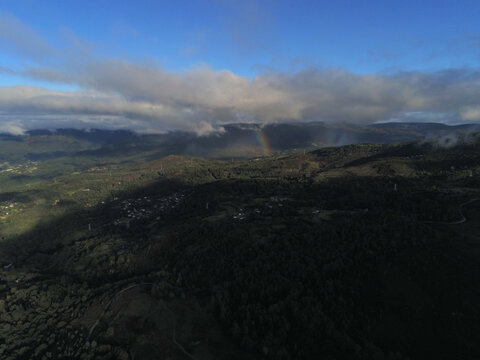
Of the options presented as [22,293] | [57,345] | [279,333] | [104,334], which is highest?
[279,333]

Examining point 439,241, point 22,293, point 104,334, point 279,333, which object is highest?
point 439,241

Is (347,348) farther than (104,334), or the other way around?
(104,334)

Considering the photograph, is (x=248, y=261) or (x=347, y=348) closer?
(x=347, y=348)

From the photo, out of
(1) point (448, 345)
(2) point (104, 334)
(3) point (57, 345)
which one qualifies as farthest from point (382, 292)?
(3) point (57, 345)

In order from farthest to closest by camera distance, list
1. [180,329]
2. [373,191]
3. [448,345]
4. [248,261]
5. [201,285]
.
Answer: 1. [373,191]
2. [248,261]
3. [201,285]
4. [180,329]
5. [448,345]

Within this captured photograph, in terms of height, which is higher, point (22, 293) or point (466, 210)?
point (466, 210)

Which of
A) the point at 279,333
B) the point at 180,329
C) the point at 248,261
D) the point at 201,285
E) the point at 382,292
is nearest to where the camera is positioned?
the point at 279,333

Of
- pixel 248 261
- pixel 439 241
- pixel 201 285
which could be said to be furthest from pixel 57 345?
pixel 439 241

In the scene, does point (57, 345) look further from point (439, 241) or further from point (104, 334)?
point (439, 241)

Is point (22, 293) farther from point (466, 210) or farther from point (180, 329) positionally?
point (466, 210)
